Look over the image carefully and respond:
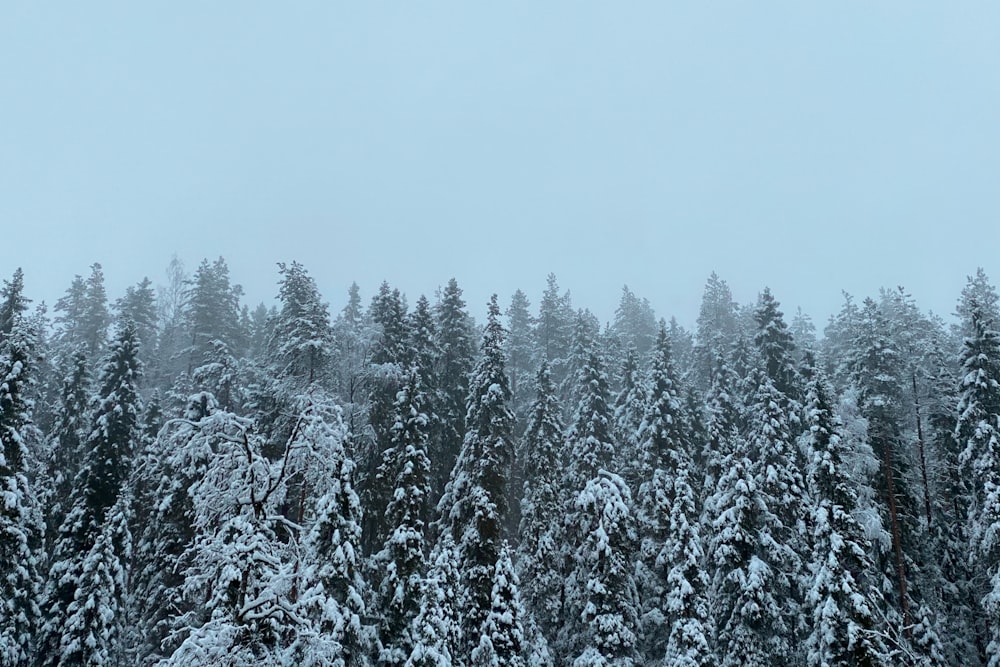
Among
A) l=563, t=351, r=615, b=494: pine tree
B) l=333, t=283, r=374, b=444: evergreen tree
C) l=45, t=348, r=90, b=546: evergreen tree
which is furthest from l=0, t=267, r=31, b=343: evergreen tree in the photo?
l=563, t=351, r=615, b=494: pine tree

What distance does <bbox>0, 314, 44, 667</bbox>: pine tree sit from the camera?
24.3 metres

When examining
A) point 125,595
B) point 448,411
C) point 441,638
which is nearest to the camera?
point 441,638

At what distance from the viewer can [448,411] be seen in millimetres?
38406

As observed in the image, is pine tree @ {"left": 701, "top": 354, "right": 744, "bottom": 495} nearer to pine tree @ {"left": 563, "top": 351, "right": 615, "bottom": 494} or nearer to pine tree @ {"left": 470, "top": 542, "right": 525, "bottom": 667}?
pine tree @ {"left": 563, "top": 351, "right": 615, "bottom": 494}

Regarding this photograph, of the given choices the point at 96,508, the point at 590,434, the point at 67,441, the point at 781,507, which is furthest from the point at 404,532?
the point at 781,507

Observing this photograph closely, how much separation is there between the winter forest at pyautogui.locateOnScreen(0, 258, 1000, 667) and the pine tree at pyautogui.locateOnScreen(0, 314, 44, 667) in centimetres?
10

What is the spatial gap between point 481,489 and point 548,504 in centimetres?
513

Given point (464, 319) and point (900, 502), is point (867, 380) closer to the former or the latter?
point (900, 502)

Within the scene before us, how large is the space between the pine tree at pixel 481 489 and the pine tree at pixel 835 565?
1298 cm

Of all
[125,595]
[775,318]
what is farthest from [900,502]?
[125,595]

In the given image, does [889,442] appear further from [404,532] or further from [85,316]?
[85,316]

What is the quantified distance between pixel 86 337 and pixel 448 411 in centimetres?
3286

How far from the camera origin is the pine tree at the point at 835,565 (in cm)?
2691

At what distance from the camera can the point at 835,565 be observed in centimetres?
2777
